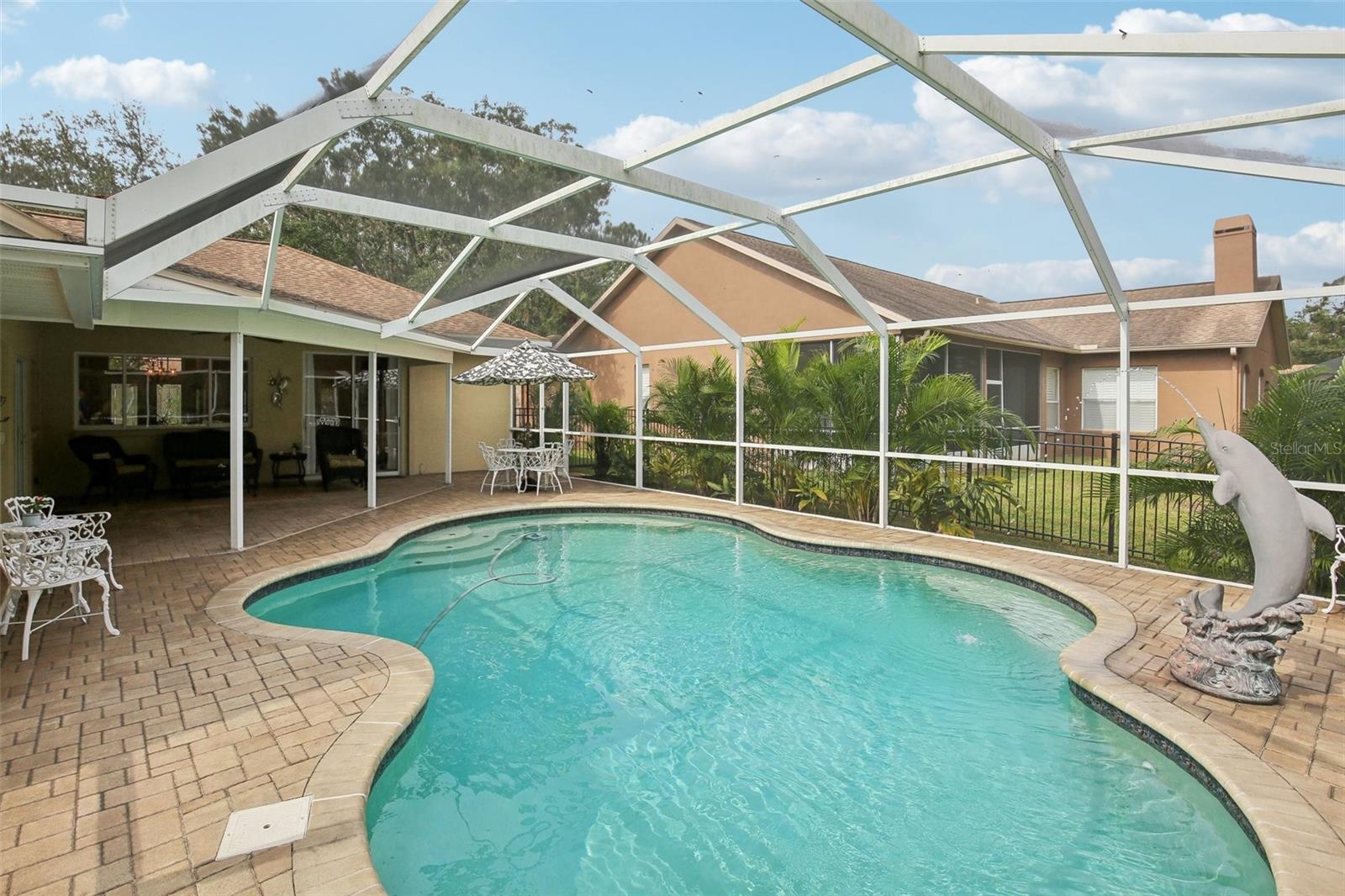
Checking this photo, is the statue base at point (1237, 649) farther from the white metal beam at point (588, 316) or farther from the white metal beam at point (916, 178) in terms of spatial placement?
the white metal beam at point (588, 316)

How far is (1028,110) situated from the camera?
545 cm

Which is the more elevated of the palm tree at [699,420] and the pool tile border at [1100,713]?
the palm tree at [699,420]

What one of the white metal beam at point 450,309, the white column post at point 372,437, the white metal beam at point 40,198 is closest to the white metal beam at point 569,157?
the white metal beam at point 40,198

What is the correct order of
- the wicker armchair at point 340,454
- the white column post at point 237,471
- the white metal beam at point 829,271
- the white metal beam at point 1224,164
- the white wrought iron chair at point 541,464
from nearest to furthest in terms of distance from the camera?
the white metal beam at point 1224,164 → the white column post at point 237,471 → the white metal beam at point 829,271 → the white wrought iron chair at point 541,464 → the wicker armchair at point 340,454

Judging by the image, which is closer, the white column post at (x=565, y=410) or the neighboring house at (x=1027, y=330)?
the neighboring house at (x=1027, y=330)

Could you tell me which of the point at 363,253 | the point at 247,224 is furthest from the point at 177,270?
the point at 247,224

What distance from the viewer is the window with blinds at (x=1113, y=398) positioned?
51.8 feet

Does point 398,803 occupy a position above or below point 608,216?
below

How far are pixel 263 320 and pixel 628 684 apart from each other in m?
6.66

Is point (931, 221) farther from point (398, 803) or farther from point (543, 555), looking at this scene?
point (398, 803)

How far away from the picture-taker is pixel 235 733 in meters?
3.83

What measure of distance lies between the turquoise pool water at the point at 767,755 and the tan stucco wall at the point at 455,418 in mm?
8765

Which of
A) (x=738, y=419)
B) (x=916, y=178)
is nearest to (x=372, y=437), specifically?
(x=738, y=419)

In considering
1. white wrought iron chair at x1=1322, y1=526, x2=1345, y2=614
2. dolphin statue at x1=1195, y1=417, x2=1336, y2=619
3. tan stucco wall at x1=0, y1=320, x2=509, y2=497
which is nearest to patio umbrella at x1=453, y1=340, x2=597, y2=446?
tan stucco wall at x1=0, y1=320, x2=509, y2=497
